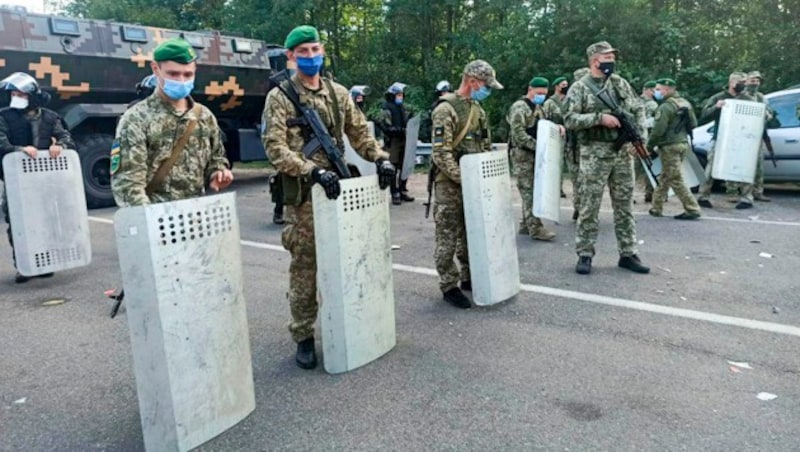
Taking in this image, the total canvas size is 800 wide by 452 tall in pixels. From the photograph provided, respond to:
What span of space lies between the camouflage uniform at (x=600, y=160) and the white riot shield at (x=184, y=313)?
10.9 ft

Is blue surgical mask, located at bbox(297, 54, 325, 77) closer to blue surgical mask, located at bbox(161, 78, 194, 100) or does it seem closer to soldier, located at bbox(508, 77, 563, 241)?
blue surgical mask, located at bbox(161, 78, 194, 100)

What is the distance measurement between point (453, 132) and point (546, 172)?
141 centimetres

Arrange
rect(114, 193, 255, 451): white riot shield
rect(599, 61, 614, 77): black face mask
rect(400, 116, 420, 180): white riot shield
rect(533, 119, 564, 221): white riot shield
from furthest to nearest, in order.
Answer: rect(400, 116, 420, 180): white riot shield
rect(533, 119, 564, 221): white riot shield
rect(599, 61, 614, 77): black face mask
rect(114, 193, 255, 451): white riot shield

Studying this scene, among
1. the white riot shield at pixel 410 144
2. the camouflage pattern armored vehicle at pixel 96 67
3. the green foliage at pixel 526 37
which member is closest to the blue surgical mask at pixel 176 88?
the white riot shield at pixel 410 144

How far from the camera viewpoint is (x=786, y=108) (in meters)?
8.77

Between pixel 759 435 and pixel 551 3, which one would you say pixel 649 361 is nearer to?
pixel 759 435

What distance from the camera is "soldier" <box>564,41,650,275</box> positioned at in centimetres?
495

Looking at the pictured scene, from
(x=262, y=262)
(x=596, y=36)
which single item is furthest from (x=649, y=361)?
(x=596, y=36)

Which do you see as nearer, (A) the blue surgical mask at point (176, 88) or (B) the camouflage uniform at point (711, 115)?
(A) the blue surgical mask at point (176, 88)

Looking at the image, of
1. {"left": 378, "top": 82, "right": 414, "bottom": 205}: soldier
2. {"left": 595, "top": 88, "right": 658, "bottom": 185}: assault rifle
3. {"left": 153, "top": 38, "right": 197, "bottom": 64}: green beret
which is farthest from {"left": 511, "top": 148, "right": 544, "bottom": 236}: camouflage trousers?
{"left": 153, "top": 38, "right": 197, "bottom": 64}: green beret

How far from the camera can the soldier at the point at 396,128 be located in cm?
923

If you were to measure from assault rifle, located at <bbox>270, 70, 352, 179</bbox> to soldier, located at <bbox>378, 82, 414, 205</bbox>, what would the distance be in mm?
5856

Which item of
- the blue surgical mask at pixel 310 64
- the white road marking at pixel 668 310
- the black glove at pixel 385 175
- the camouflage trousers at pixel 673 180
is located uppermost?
the blue surgical mask at pixel 310 64

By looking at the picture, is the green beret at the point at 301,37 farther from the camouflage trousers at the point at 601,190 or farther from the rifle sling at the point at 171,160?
the camouflage trousers at the point at 601,190
